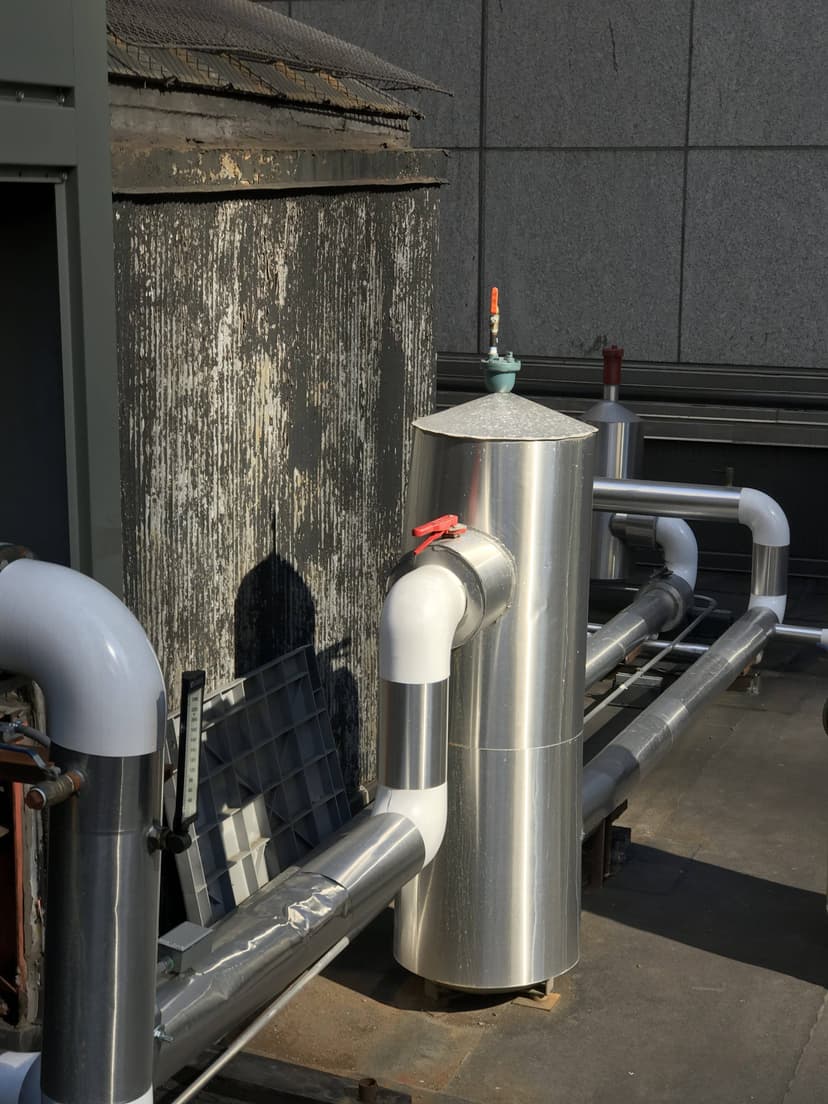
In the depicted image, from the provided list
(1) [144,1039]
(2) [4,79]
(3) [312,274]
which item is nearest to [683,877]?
(3) [312,274]

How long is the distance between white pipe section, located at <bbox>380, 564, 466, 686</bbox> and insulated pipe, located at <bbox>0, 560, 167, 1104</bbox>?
4.19ft

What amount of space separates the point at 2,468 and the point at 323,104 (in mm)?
2237

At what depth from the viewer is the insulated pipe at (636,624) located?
20.9 ft

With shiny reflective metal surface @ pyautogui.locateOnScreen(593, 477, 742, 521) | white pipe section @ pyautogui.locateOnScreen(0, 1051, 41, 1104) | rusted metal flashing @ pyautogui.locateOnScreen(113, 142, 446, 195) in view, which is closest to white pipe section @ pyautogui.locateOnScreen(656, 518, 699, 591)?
shiny reflective metal surface @ pyautogui.locateOnScreen(593, 477, 742, 521)

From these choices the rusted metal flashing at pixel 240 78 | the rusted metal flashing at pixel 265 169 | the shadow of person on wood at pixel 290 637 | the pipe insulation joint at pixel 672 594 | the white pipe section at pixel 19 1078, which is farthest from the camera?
the pipe insulation joint at pixel 672 594

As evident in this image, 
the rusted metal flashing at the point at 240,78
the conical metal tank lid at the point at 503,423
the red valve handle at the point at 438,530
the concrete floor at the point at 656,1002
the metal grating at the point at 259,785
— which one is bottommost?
the concrete floor at the point at 656,1002

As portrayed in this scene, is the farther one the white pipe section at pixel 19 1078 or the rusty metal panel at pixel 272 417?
the rusty metal panel at pixel 272 417

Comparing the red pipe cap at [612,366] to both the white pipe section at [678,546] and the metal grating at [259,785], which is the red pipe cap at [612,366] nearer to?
the white pipe section at [678,546]

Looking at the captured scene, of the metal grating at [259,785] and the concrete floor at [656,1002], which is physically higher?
the metal grating at [259,785]

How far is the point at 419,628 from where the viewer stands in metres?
3.76

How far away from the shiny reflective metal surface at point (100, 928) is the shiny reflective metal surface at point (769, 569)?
16.0 ft

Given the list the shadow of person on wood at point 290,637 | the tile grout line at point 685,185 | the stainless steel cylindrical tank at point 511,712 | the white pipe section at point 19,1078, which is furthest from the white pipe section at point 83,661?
the tile grout line at point 685,185

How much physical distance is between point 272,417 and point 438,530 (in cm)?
126

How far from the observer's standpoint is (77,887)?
8.22ft
